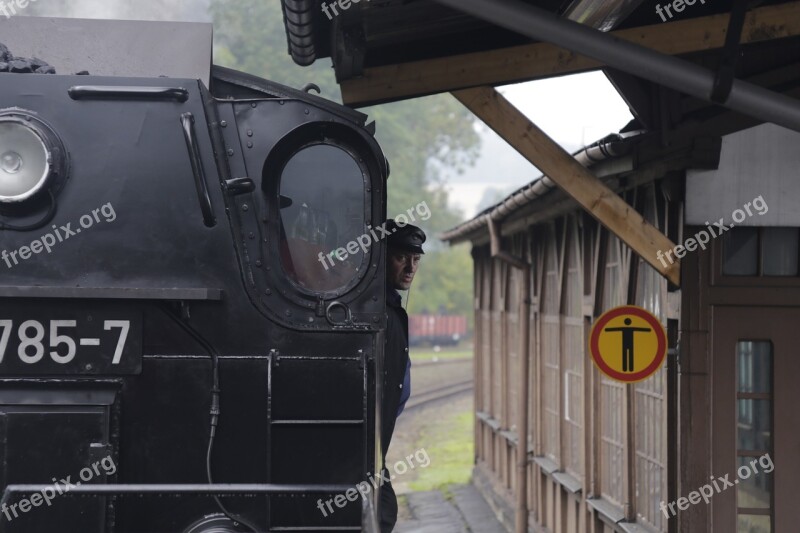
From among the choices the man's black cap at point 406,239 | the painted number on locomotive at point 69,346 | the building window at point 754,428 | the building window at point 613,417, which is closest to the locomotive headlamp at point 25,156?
the painted number on locomotive at point 69,346

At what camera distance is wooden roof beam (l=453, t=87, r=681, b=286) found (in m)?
7.14

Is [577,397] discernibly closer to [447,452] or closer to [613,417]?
[613,417]

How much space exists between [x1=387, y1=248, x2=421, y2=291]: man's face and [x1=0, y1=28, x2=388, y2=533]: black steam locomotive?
941 mm

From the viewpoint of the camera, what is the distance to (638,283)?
8992 mm

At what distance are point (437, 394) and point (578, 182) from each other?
26.3 metres

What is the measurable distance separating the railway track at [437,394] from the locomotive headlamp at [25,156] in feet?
85.6

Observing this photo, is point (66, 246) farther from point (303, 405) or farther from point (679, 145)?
point (679, 145)

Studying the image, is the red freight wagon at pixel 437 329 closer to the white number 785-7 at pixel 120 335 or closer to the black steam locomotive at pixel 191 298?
the black steam locomotive at pixel 191 298

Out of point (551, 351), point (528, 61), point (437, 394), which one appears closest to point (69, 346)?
point (528, 61)

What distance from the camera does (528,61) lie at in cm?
645

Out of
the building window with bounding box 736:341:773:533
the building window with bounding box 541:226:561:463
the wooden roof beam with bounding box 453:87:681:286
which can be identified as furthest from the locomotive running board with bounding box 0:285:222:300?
the building window with bounding box 541:226:561:463

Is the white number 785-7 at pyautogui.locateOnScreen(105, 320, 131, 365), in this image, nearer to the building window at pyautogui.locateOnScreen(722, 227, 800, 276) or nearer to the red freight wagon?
the building window at pyautogui.locateOnScreen(722, 227, 800, 276)

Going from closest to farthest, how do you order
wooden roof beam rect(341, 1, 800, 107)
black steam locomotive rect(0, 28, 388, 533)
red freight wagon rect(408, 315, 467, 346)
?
1. black steam locomotive rect(0, 28, 388, 533)
2. wooden roof beam rect(341, 1, 800, 107)
3. red freight wagon rect(408, 315, 467, 346)

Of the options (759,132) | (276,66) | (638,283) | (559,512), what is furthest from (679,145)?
(276,66)
